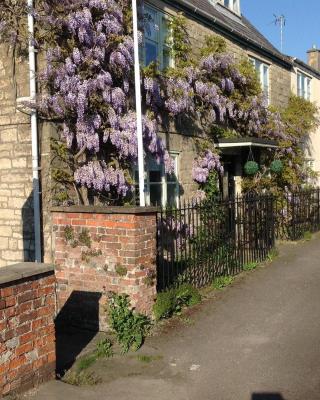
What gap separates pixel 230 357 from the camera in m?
5.32

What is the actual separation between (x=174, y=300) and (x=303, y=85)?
14496 mm

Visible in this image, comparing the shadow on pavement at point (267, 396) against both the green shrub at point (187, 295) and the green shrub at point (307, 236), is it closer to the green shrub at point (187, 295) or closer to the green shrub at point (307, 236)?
the green shrub at point (187, 295)

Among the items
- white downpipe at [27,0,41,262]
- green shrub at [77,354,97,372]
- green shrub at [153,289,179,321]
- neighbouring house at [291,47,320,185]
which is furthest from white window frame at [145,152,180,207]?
neighbouring house at [291,47,320,185]

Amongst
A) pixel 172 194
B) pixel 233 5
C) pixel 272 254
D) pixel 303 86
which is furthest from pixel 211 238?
pixel 303 86

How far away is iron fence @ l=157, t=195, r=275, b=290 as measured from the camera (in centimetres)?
737

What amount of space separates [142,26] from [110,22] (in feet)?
5.72

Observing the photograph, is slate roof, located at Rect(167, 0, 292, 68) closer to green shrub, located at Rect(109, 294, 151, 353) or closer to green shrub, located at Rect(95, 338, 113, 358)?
green shrub, located at Rect(109, 294, 151, 353)

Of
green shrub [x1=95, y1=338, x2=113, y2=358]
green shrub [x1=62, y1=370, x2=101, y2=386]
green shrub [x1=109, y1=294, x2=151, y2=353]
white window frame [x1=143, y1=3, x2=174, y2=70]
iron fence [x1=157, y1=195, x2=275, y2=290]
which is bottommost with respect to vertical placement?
green shrub [x1=62, y1=370, x2=101, y2=386]

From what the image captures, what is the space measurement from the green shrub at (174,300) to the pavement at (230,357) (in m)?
0.18

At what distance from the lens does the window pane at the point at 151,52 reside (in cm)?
1020

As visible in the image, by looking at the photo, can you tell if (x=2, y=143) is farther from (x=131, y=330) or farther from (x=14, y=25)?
(x=131, y=330)

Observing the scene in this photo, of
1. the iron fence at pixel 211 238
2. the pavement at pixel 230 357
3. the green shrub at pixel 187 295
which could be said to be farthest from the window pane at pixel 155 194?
the green shrub at pixel 187 295

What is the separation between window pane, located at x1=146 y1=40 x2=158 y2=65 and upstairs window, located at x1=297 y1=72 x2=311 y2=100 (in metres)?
9.39

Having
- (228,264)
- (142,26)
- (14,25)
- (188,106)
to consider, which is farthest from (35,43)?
(228,264)
